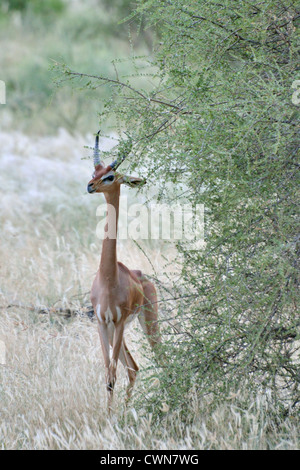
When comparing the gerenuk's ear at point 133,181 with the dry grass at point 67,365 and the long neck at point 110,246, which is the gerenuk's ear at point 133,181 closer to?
the long neck at point 110,246

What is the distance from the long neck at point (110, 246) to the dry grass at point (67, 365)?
544 mm

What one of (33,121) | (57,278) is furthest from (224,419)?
(33,121)

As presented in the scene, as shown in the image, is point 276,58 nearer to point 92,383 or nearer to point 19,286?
point 92,383

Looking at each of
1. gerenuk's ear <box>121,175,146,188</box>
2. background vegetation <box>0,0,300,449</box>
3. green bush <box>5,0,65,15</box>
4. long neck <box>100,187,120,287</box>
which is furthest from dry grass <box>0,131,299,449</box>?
green bush <box>5,0,65,15</box>

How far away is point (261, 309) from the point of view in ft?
14.2

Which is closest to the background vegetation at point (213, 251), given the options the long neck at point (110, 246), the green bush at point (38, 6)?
the long neck at point (110, 246)

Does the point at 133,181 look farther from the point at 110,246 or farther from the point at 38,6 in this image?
the point at 38,6

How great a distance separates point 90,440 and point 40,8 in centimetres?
2807

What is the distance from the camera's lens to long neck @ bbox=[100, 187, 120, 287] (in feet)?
16.2

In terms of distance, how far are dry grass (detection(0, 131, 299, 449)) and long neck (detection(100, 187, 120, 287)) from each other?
0.54 m

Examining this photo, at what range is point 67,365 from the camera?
18.8ft

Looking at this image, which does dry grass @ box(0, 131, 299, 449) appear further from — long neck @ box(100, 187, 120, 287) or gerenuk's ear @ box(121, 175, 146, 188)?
gerenuk's ear @ box(121, 175, 146, 188)

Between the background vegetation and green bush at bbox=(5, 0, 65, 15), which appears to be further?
green bush at bbox=(5, 0, 65, 15)

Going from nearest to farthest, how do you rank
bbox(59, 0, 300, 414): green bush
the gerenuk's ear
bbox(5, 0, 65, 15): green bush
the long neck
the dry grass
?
bbox(59, 0, 300, 414): green bush, the dry grass, the gerenuk's ear, the long neck, bbox(5, 0, 65, 15): green bush
